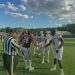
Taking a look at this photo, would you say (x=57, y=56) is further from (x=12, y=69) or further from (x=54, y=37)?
(x=12, y=69)

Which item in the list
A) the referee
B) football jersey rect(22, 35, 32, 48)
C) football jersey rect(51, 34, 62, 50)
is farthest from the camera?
football jersey rect(22, 35, 32, 48)

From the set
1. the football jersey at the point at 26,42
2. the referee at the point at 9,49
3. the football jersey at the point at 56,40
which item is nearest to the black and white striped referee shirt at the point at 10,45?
the referee at the point at 9,49

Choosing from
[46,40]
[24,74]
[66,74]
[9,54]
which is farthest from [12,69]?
[46,40]

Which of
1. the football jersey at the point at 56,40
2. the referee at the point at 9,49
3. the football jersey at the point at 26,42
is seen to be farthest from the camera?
the football jersey at the point at 26,42

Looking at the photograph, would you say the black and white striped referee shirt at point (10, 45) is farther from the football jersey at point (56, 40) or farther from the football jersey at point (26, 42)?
the football jersey at point (26, 42)

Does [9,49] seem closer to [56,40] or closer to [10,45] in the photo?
[10,45]

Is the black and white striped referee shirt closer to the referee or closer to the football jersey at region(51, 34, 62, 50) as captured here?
the referee

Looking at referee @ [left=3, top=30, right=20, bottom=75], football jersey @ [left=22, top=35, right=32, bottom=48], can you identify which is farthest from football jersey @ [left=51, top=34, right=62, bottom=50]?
referee @ [left=3, top=30, right=20, bottom=75]

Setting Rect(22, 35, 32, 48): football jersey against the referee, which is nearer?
the referee

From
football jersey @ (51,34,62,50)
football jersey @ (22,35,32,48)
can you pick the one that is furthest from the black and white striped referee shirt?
football jersey @ (22,35,32,48)

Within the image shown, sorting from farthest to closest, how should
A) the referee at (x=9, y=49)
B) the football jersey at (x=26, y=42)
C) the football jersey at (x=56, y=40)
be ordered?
the football jersey at (x=26, y=42) → the football jersey at (x=56, y=40) → the referee at (x=9, y=49)

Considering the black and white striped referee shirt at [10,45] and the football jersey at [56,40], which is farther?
the football jersey at [56,40]

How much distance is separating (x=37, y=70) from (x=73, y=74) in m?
1.93

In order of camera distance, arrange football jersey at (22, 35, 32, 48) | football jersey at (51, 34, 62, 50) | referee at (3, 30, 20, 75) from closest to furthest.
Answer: referee at (3, 30, 20, 75) < football jersey at (51, 34, 62, 50) < football jersey at (22, 35, 32, 48)
